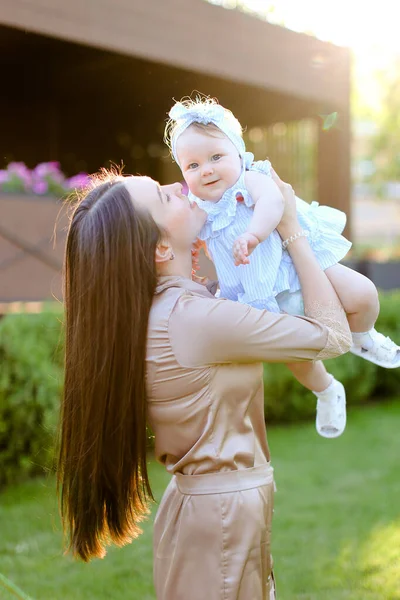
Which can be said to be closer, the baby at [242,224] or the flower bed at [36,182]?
the baby at [242,224]

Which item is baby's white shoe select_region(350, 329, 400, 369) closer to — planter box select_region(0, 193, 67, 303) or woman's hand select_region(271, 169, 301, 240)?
woman's hand select_region(271, 169, 301, 240)

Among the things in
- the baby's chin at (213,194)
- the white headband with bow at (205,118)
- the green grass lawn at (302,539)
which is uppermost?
the white headband with bow at (205,118)

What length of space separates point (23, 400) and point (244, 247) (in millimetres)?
3712

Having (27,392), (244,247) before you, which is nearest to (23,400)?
(27,392)

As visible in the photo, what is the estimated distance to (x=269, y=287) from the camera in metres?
2.09

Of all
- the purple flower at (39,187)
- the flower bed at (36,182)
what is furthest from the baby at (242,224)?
the purple flower at (39,187)

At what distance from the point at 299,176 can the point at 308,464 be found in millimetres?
7605

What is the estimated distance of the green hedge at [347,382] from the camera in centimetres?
756

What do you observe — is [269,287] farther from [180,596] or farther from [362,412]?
[362,412]

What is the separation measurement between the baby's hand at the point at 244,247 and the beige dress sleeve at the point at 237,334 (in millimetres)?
117

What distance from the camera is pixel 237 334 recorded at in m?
1.80

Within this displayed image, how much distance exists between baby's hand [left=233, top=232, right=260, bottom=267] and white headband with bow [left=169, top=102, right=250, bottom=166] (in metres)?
0.37

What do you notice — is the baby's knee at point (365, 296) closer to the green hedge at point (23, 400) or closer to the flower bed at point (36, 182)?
the green hedge at point (23, 400)

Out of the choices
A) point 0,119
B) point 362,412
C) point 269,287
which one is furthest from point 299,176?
point 269,287
